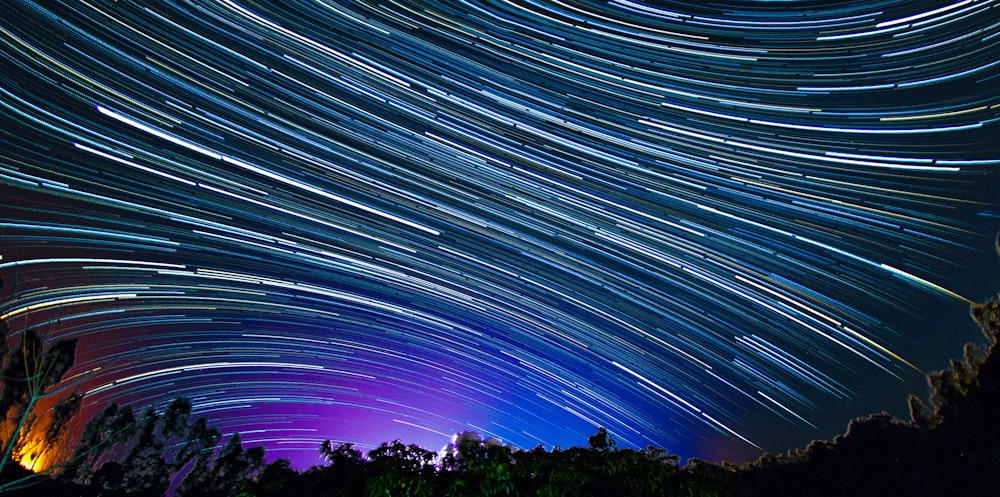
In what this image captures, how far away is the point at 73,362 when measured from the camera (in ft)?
68.5

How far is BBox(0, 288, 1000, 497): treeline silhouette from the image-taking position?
30.3 feet

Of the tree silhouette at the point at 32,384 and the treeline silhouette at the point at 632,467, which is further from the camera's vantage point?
the tree silhouette at the point at 32,384

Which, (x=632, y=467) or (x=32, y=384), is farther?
(x=32, y=384)

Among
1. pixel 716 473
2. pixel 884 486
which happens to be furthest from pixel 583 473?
pixel 884 486

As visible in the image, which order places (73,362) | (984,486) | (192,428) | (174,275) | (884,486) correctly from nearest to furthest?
(984,486), (884,486), (174,275), (73,362), (192,428)

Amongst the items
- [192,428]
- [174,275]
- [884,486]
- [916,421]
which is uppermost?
[916,421]

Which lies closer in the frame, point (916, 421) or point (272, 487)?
point (272, 487)

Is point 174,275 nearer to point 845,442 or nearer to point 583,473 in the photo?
point 583,473

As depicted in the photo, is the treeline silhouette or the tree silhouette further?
the tree silhouette

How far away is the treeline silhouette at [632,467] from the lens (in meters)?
9.23

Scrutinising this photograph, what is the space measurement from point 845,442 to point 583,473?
11749 millimetres

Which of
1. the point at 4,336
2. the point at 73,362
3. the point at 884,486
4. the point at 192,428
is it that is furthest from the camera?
the point at 192,428

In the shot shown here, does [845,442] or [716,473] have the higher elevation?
[845,442]

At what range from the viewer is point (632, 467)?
33.6 feet
